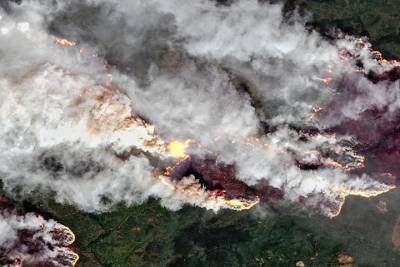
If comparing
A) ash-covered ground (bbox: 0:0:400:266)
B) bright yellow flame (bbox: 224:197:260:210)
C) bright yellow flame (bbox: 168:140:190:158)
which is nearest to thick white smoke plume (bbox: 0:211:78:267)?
ash-covered ground (bbox: 0:0:400:266)

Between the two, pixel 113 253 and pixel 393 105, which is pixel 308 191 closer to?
pixel 393 105

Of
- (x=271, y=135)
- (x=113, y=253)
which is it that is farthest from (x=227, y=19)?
(x=113, y=253)

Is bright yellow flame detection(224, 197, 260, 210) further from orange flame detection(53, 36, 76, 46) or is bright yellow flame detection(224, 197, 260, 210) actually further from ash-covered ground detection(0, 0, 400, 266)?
orange flame detection(53, 36, 76, 46)

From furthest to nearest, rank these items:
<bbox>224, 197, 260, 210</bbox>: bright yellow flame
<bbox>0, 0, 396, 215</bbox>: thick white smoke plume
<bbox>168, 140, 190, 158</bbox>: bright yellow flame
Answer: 1. <bbox>224, 197, 260, 210</bbox>: bright yellow flame
2. <bbox>168, 140, 190, 158</bbox>: bright yellow flame
3. <bbox>0, 0, 396, 215</bbox>: thick white smoke plume

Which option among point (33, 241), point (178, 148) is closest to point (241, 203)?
point (178, 148)

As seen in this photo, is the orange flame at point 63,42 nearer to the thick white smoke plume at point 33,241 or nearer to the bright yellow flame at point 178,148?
the bright yellow flame at point 178,148
